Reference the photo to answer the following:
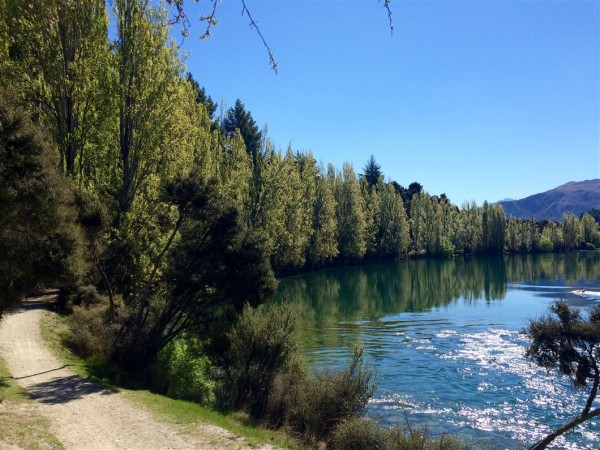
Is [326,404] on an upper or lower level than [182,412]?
lower

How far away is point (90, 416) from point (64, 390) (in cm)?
213

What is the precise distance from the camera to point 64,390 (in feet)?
47.1

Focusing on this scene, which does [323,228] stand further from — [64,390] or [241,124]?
[64,390]

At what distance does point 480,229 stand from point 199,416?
4793 inches

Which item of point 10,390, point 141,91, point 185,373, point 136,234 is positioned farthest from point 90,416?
point 141,91

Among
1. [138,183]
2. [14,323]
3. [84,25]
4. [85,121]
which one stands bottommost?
[14,323]

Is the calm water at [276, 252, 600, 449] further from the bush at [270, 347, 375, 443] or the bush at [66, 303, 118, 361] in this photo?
the bush at [66, 303, 118, 361]

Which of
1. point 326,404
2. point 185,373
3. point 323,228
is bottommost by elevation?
point 326,404

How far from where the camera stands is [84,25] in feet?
79.5

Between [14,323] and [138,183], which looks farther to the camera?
[138,183]

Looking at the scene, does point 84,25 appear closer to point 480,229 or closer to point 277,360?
point 277,360

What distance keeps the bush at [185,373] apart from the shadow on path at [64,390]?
10.0 ft

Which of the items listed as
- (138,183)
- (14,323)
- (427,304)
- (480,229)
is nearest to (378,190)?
(480,229)

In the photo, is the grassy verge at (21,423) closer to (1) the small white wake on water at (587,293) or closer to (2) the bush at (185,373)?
(2) the bush at (185,373)
